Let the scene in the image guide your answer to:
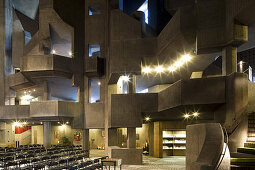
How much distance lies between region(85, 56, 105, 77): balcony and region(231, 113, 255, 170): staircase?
1418 cm

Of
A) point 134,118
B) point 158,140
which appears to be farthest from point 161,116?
point 158,140

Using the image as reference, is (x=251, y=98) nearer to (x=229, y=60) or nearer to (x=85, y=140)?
(x=229, y=60)

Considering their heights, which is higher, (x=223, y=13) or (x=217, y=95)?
(x=223, y=13)

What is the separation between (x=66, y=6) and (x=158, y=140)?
15296mm

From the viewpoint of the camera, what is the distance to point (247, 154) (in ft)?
31.0

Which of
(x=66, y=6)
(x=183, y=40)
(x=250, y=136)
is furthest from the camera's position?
(x=66, y=6)

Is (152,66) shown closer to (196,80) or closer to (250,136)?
(196,80)

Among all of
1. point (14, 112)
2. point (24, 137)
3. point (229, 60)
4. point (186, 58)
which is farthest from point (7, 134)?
point (229, 60)

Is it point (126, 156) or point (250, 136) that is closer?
point (250, 136)

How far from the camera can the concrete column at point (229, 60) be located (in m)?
12.3

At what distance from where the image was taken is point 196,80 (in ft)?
41.3

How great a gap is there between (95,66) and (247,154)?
1552 cm

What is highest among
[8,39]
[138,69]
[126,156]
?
[8,39]

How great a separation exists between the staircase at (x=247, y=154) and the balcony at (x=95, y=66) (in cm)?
1418
